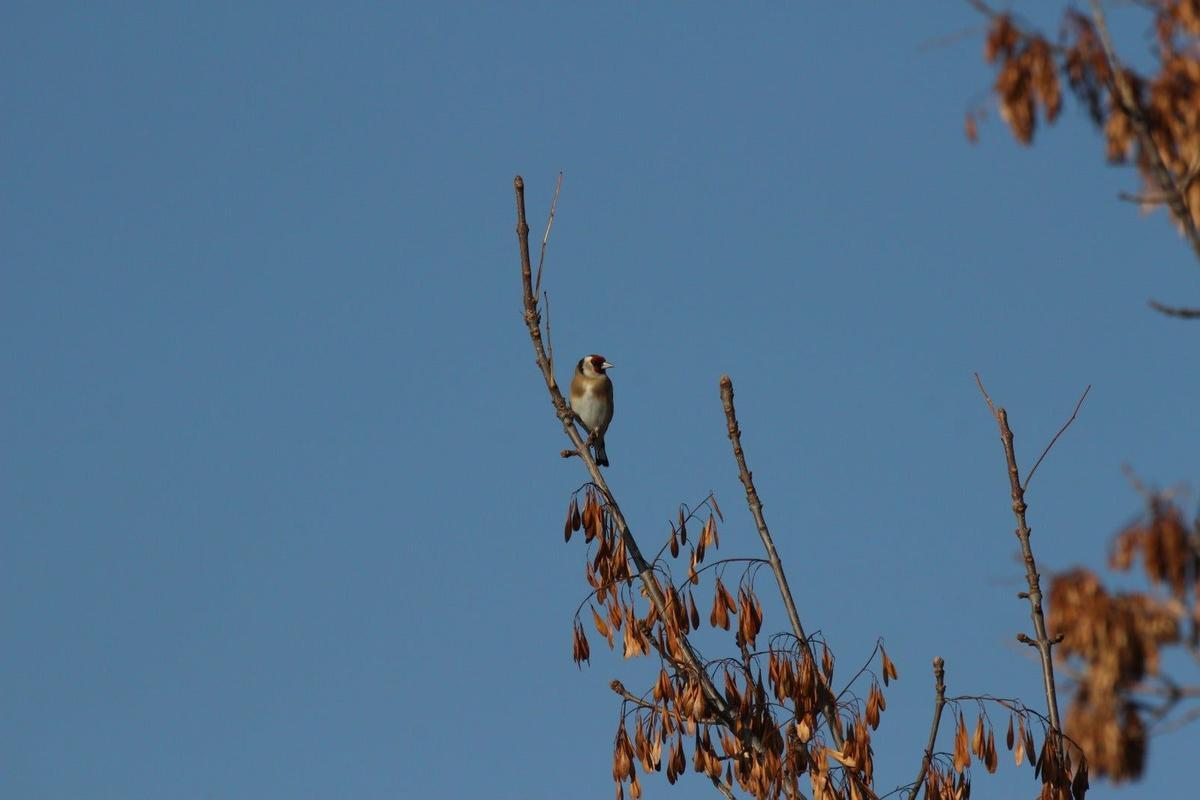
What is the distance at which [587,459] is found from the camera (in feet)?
14.2

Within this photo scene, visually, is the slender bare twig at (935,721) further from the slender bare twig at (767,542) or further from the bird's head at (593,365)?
the bird's head at (593,365)

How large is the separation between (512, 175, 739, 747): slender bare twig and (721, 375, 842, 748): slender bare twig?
0.27m

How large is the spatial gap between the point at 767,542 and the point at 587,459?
585 millimetres

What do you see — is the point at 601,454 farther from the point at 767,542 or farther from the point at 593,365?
the point at 767,542

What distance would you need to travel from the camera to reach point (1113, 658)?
525 centimetres

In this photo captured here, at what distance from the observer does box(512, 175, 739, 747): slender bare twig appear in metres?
4.00

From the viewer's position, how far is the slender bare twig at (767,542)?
13.1 feet

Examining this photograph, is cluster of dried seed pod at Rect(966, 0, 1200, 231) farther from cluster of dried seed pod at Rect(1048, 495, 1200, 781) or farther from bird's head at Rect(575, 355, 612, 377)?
bird's head at Rect(575, 355, 612, 377)

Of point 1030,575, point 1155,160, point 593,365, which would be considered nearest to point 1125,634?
point 1030,575

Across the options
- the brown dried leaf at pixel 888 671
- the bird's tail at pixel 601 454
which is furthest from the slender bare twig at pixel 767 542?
the bird's tail at pixel 601 454

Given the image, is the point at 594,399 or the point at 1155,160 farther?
the point at 594,399

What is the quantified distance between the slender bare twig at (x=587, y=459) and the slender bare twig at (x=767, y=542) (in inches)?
10.5

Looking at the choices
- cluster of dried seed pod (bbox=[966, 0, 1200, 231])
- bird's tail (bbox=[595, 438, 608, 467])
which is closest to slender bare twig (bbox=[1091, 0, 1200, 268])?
cluster of dried seed pod (bbox=[966, 0, 1200, 231])

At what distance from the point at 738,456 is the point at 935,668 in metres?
0.77
